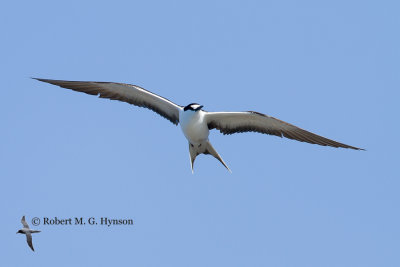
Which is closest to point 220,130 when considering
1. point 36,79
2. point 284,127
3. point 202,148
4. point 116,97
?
point 202,148

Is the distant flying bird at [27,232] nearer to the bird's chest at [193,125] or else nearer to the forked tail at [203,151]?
the forked tail at [203,151]

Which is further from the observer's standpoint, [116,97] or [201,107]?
[116,97]

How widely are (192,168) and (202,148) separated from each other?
23.2 inches

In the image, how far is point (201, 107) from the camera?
15.2 metres

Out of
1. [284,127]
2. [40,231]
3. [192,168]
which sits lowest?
[40,231]

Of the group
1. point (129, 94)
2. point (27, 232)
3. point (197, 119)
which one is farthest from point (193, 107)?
point (27, 232)

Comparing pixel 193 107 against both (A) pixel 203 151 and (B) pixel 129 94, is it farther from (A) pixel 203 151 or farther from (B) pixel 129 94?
(B) pixel 129 94

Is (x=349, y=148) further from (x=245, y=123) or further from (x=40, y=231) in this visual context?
(x=40, y=231)

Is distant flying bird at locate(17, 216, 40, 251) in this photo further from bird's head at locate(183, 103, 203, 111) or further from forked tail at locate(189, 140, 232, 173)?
bird's head at locate(183, 103, 203, 111)

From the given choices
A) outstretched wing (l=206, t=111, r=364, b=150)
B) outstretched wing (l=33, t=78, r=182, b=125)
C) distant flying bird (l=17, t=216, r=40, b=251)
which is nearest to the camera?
outstretched wing (l=206, t=111, r=364, b=150)

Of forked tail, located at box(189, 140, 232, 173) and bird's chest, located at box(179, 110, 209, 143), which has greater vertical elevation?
bird's chest, located at box(179, 110, 209, 143)

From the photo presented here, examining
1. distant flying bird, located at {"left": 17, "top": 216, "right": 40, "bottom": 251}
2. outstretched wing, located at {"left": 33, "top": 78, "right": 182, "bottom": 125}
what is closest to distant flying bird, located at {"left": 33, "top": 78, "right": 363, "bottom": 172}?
outstretched wing, located at {"left": 33, "top": 78, "right": 182, "bottom": 125}

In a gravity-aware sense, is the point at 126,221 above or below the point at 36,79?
below

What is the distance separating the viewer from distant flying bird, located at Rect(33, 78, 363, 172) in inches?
595
